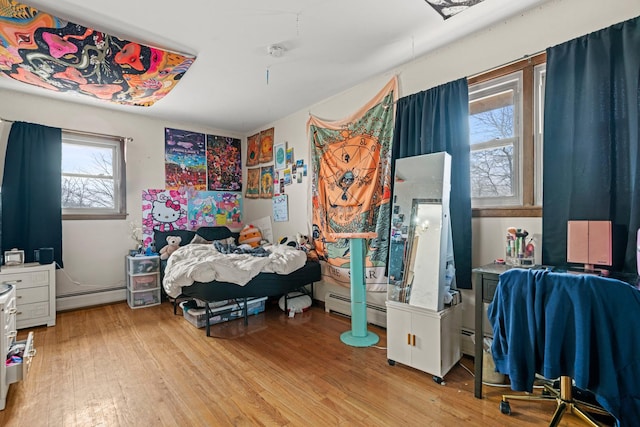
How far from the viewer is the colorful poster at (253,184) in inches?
186

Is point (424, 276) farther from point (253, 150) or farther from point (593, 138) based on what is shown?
point (253, 150)

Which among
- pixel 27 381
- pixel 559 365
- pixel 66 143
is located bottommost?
pixel 27 381

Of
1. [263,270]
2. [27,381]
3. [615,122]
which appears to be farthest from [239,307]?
[615,122]

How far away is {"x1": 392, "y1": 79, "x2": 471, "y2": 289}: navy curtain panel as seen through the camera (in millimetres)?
2328

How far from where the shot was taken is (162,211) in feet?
14.0

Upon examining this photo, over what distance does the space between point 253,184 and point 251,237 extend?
0.89m

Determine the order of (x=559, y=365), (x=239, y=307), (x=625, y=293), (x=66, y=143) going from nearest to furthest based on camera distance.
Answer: (x=625, y=293) → (x=559, y=365) → (x=239, y=307) → (x=66, y=143)

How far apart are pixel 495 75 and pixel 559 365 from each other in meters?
1.94

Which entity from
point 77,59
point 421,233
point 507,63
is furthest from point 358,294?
point 77,59

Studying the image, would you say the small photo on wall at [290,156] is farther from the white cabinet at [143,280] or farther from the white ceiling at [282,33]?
the white cabinet at [143,280]

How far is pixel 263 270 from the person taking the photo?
3041 mm

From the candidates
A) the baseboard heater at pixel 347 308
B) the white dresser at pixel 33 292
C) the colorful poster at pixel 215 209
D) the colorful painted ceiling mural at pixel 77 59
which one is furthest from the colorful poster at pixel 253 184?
the white dresser at pixel 33 292

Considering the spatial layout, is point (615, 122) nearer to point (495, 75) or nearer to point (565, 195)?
point (565, 195)

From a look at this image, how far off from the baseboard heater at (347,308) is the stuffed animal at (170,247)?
6.93 ft
